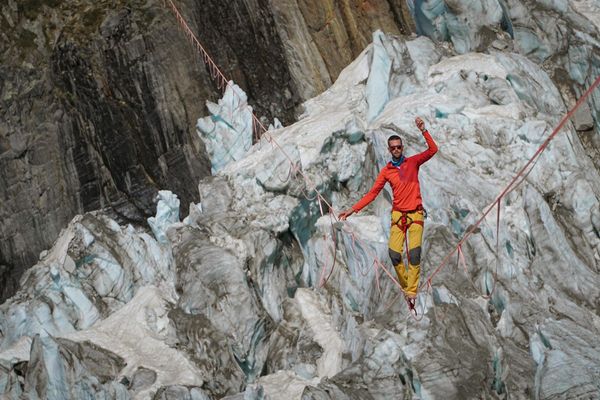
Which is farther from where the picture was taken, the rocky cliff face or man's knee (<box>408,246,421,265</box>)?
the rocky cliff face

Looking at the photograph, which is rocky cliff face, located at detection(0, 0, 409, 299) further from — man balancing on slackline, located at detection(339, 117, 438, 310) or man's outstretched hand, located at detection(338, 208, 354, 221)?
man balancing on slackline, located at detection(339, 117, 438, 310)

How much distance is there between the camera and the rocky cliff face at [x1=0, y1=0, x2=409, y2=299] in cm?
2680

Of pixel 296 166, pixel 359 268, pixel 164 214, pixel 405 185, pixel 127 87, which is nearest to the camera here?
pixel 405 185

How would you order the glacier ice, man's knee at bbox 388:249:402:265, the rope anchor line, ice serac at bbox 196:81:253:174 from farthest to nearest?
ice serac at bbox 196:81:253:174, the rope anchor line, the glacier ice, man's knee at bbox 388:249:402:265

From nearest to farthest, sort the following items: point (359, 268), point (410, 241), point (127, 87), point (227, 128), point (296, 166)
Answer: point (410, 241) → point (359, 268) → point (296, 166) → point (227, 128) → point (127, 87)

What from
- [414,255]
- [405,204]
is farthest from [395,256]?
[405,204]

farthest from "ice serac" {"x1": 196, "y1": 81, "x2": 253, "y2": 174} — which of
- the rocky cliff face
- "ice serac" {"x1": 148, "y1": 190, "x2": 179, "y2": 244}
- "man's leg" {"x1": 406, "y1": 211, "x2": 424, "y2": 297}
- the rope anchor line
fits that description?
"man's leg" {"x1": 406, "y1": 211, "x2": 424, "y2": 297}

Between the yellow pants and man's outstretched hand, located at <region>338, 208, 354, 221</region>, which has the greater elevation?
man's outstretched hand, located at <region>338, 208, 354, 221</region>

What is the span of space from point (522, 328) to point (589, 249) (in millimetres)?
3130

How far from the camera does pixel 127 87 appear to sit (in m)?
27.5

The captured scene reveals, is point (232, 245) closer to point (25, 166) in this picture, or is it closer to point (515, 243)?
point (515, 243)

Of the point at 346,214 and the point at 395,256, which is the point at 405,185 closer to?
the point at 346,214

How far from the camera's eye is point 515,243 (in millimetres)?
20203

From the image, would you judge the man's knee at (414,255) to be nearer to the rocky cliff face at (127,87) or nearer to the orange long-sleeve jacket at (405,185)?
the orange long-sleeve jacket at (405,185)
